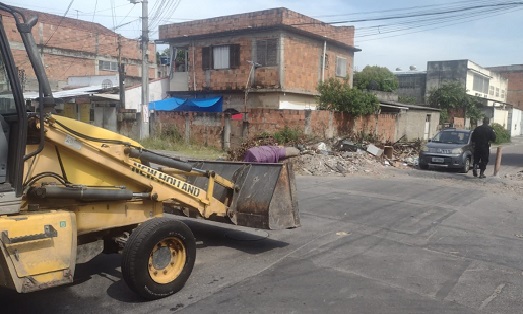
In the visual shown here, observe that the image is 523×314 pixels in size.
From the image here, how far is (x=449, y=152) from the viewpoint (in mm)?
16906

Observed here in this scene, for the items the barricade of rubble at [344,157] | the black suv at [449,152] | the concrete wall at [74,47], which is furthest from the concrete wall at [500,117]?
the concrete wall at [74,47]

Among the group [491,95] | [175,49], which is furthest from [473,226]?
[491,95]

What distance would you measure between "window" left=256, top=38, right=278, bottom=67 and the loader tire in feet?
71.1

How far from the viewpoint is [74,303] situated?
4.79 meters

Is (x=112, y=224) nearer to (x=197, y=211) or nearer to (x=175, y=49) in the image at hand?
(x=197, y=211)

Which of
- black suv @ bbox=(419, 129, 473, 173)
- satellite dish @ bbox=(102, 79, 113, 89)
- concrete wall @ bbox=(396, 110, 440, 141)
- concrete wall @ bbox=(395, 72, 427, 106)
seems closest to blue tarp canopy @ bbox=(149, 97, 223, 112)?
satellite dish @ bbox=(102, 79, 113, 89)

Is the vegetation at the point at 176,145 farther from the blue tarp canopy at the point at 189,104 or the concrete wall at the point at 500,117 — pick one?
the concrete wall at the point at 500,117

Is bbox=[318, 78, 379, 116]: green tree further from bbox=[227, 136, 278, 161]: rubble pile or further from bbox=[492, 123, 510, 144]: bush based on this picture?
bbox=[492, 123, 510, 144]: bush

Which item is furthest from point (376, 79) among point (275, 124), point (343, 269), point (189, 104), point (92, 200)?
point (92, 200)

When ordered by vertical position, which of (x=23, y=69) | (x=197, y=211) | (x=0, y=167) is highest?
(x=23, y=69)

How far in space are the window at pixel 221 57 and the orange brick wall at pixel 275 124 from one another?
4.89 m

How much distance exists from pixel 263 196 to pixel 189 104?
22.7 m

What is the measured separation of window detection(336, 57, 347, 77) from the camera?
30484 millimetres

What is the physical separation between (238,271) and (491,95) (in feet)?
178
